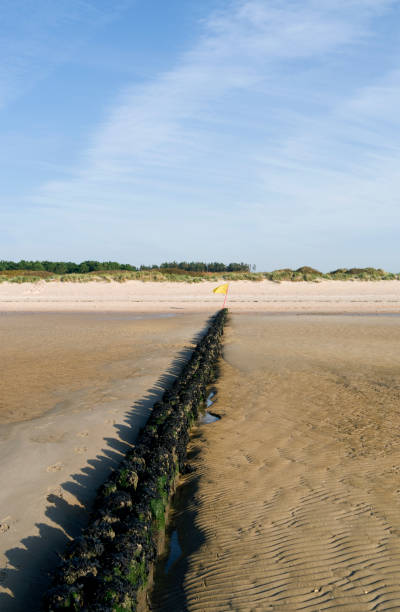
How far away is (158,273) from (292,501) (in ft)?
161

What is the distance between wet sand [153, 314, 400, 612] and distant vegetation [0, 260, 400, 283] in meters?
39.5

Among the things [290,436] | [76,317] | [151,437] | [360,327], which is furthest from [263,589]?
[76,317]

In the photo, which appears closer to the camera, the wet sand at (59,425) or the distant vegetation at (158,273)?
the wet sand at (59,425)

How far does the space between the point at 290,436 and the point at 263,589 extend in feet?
11.6

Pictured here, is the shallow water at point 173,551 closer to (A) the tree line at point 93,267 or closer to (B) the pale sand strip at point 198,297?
(B) the pale sand strip at point 198,297

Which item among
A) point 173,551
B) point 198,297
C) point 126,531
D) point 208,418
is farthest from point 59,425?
point 198,297

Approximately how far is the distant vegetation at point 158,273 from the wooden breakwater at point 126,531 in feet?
139

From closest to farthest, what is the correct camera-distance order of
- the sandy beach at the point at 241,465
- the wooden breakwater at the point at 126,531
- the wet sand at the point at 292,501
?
the wooden breakwater at the point at 126,531 < the wet sand at the point at 292,501 < the sandy beach at the point at 241,465

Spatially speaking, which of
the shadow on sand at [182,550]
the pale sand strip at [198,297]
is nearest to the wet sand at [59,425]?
the shadow on sand at [182,550]

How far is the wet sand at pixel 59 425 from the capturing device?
14.5 feet

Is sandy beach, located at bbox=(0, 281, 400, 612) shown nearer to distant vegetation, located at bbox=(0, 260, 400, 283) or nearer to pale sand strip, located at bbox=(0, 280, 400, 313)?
pale sand strip, located at bbox=(0, 280, 400, 313)

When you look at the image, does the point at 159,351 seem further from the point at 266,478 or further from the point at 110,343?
the point at 266,478

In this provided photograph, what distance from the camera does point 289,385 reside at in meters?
10.4

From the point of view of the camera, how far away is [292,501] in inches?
207
